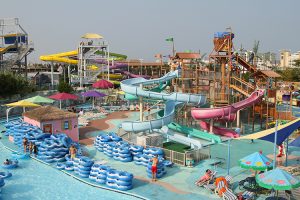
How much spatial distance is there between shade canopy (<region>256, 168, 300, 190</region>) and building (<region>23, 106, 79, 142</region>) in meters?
12.3

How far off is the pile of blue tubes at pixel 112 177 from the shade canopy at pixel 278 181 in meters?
4.84

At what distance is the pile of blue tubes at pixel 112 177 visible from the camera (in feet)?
41.8

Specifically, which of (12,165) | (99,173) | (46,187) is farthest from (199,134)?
(12,165)

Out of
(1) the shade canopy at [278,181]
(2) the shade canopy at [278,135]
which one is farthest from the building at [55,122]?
(1) the shade canopy at [278,181]

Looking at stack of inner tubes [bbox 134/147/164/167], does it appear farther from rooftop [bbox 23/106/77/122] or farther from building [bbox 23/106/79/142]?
rooftop [bbox 23/106/77/122]

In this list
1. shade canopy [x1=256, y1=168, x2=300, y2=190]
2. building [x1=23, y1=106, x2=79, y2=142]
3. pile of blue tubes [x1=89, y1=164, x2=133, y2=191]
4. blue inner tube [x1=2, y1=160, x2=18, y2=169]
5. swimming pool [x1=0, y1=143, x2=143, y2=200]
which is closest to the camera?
shade canopy [x1=256, y1=168, x2=300, y2=190]

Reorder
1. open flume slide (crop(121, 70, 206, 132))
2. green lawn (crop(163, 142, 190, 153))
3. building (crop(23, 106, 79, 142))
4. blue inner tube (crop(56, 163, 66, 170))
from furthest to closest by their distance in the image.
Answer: building (crop(23, 106, 79, 142)) → green lawn (crop(163, 142, 190, 153)) → open flume slide (crop(121, 70, 206, 132)) → blue inner tube (crop(56, 163, 66, 170))

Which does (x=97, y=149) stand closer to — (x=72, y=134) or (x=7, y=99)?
(x=72, y=134)

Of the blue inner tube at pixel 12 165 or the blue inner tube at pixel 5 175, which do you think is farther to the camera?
the blue inner tube at pixel 12 165

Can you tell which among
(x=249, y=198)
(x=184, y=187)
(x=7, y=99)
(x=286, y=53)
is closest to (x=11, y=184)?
(x=184, y=187)

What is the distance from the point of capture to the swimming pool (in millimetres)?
12477

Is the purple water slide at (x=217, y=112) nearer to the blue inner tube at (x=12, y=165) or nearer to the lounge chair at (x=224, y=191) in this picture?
the lounge chair at (x=224, y=191)

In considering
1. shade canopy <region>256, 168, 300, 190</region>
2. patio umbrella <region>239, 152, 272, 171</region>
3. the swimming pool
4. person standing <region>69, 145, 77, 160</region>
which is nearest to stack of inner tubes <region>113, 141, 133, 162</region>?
person standing <region>69, 145, 77, 160</region>

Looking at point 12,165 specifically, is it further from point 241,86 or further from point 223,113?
point 241,86
